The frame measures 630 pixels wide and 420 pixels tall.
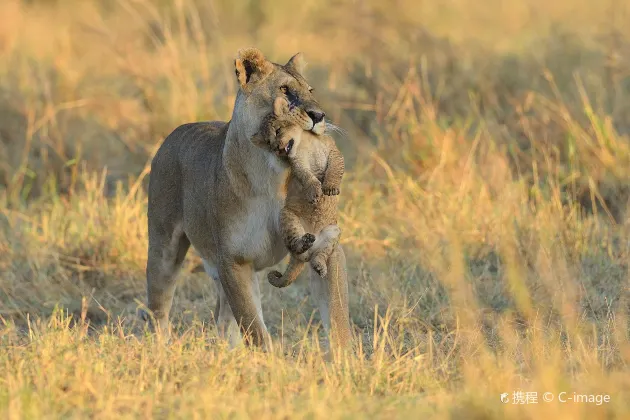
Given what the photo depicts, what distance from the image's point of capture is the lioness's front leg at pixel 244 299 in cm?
545

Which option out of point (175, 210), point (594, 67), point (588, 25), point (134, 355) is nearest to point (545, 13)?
point (588, 25)

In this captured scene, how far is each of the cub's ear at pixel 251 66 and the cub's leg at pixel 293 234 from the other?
2.01 ft

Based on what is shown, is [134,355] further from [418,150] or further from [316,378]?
[418,150]

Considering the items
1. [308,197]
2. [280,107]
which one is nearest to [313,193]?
[308,197]

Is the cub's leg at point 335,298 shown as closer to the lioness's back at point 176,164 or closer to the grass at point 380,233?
the grass at point 380,233

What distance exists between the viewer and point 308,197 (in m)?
Answer: 5.05

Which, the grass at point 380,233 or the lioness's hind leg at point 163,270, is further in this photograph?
the lioness's hind leg at point 163,270

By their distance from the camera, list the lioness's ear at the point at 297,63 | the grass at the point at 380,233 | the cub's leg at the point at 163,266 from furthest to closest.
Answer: the cub's leg at the point at 163,266 < the lioness's ear at the point at 297,63 < the grass at the point at 380,233

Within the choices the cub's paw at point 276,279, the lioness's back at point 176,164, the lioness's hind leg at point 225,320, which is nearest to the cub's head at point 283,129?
the cub's paw at point 276,279

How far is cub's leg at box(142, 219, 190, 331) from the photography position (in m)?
6.30

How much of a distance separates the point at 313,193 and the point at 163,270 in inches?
61.3

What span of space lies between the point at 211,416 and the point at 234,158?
5.36 ft

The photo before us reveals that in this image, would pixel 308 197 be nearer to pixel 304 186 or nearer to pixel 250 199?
pixel 304 186

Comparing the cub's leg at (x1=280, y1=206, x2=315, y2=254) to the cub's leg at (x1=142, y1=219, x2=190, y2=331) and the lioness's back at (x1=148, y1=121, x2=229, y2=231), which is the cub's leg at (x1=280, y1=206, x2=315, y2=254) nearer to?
the lioness's back at (x1=148, y1=121, x2=229, y2=231)
